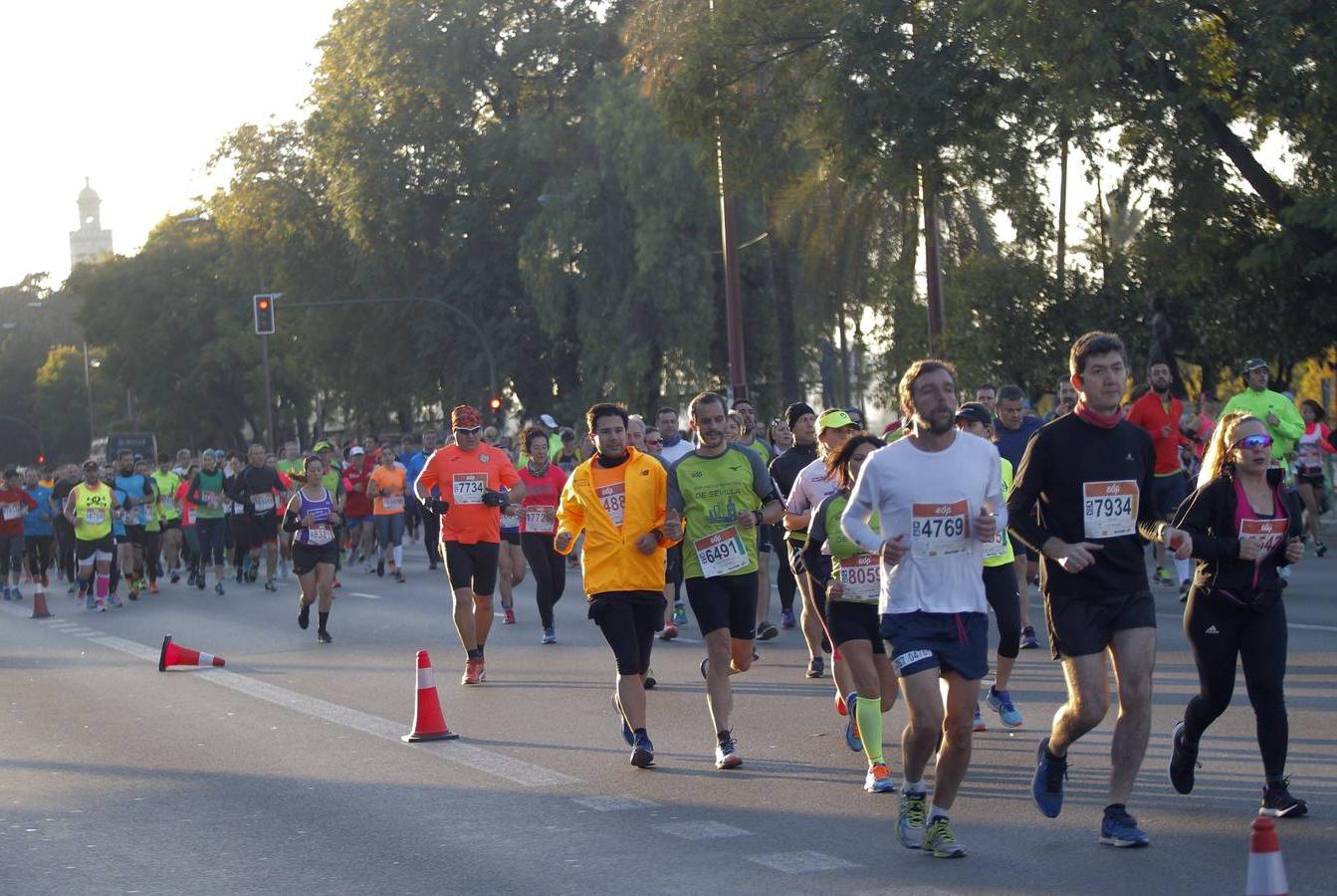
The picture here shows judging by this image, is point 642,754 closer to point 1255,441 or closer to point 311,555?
point 1255,441

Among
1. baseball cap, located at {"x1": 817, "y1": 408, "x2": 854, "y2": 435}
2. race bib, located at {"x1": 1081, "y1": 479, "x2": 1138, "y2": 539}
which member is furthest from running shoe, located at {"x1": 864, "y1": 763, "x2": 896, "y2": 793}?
race bib, located at {"x1": 1081, "y1": 479, "x2": 1138, "y2": 539}

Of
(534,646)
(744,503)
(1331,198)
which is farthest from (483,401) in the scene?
(744,503)

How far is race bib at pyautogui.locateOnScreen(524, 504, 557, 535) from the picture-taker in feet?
50.4

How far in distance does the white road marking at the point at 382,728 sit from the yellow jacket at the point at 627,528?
0.93 m

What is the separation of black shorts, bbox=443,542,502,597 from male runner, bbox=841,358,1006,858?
6.76 meters

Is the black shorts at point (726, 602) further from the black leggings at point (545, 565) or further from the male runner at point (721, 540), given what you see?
the black leggings at point (545, 565)

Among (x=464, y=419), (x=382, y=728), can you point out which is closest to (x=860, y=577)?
(x=382, y=728)

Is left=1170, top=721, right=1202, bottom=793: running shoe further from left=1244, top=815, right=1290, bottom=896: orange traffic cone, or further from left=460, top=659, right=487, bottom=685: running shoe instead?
left=460, top=659, right=487, bottom=685: running shoe

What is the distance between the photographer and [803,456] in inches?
497

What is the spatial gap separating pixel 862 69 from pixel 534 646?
35.0ft

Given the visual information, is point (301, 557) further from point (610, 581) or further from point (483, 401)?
point (483, 401)

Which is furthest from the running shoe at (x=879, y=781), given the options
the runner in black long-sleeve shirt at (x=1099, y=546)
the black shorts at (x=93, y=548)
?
the black shorts at (x=93, y=548)

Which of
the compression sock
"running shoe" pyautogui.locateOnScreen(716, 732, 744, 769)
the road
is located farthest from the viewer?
"running shoe" pyautogui.locateOnScreen(716, 732, 744, 769)

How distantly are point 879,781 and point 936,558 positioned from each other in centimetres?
186
